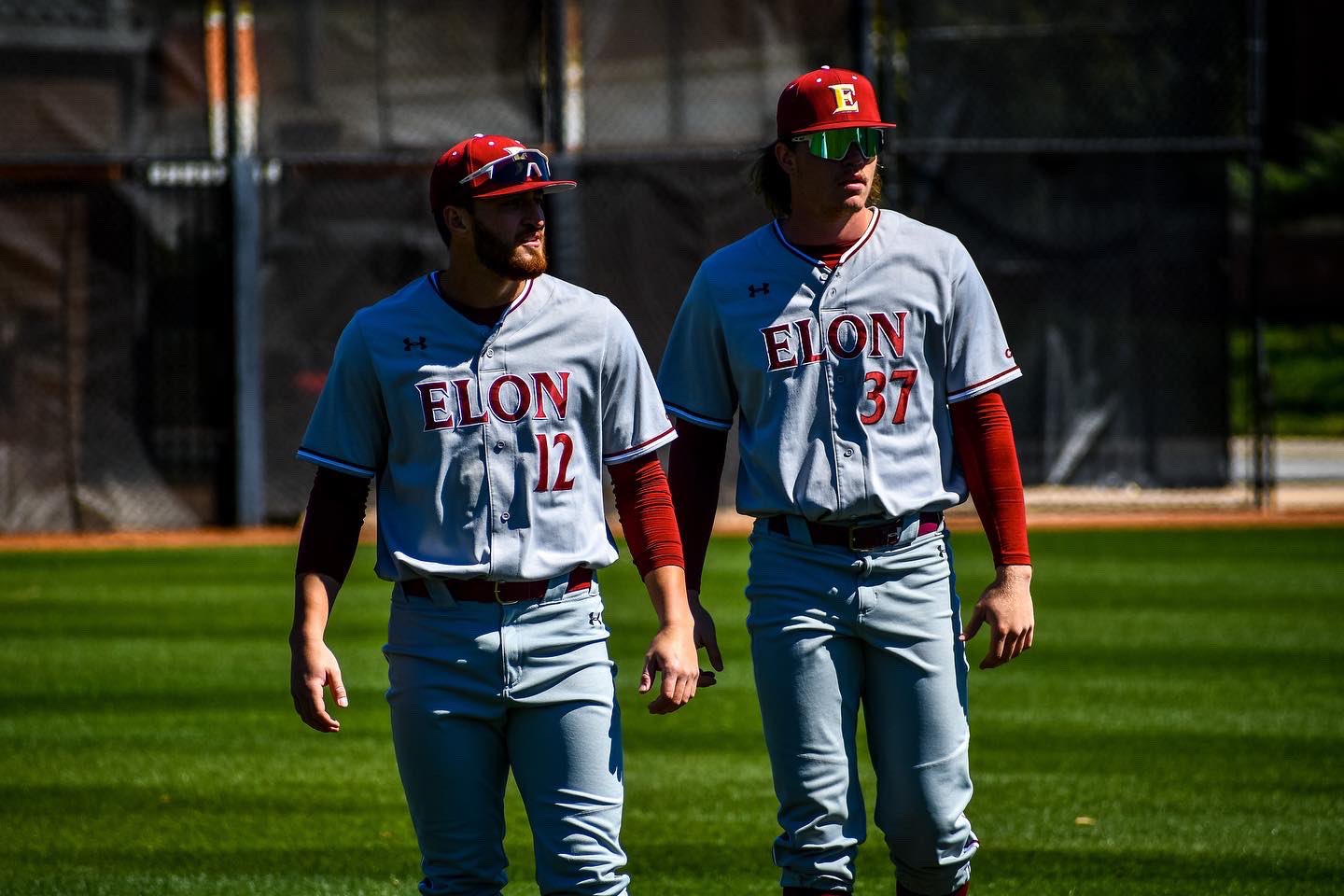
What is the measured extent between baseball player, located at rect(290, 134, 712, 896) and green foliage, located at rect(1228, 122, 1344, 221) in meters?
36.4

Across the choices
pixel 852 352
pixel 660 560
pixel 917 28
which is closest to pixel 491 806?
pixel 660 560

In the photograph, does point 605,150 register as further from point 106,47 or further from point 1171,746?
point 1171,746

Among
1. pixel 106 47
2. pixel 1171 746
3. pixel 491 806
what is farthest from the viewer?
pixel 106 47

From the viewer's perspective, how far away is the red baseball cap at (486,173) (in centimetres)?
359

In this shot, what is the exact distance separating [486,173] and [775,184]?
A: 0.90 m

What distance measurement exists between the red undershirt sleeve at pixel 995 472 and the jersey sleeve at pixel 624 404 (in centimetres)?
75

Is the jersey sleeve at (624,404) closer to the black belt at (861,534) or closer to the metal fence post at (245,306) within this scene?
the black belt at (861,534)

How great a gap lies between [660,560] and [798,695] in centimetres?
47

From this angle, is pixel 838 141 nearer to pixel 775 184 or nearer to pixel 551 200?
pixel 775 184

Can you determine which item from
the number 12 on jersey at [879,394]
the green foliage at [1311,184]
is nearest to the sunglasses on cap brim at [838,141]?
the number 12 on jersey at [879,394]

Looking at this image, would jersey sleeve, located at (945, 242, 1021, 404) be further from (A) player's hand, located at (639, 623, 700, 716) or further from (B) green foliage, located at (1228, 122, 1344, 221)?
(B) green foliage, located at (1228, 122, 1344, 221)

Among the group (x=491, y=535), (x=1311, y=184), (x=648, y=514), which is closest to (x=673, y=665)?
(x=648, y=514)

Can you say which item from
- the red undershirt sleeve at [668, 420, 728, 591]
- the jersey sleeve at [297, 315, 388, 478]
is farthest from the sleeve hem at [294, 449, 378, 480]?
the red undershirt sleeve at [668, 420, 728, 591]

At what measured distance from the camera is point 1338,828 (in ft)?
19.2
